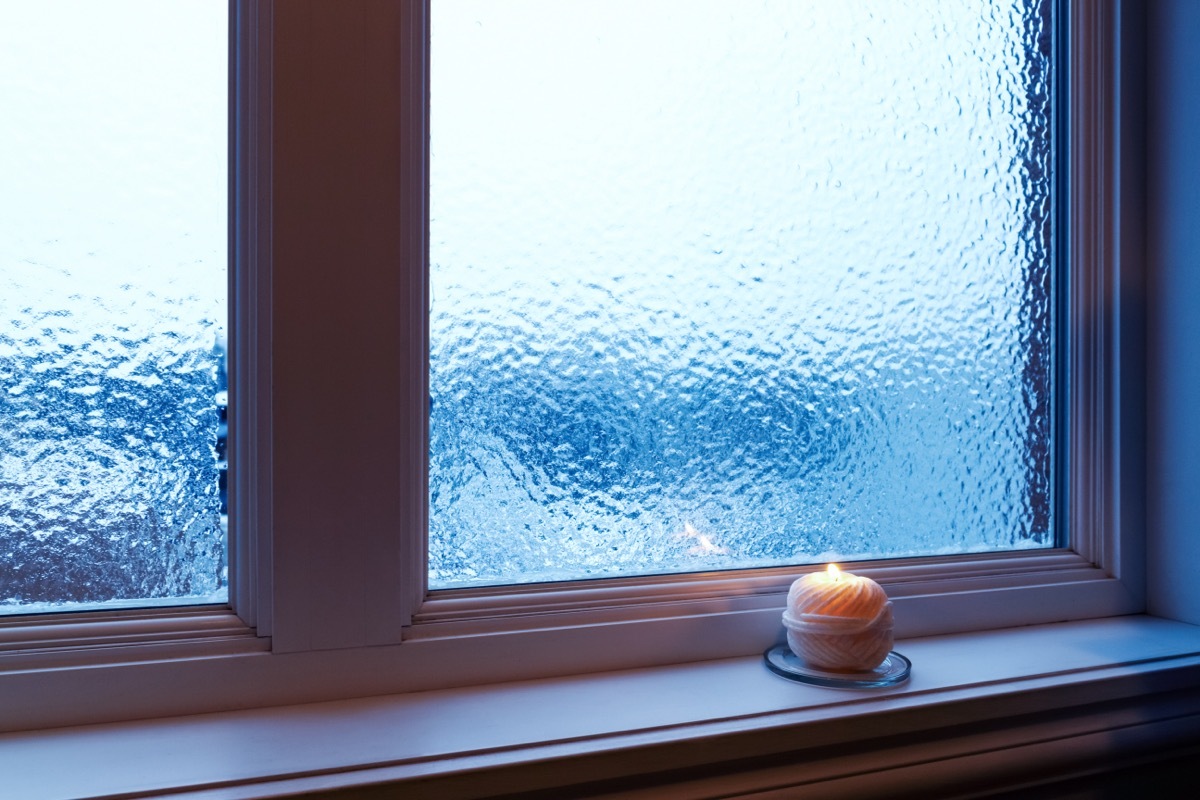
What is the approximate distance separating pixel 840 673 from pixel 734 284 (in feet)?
1.32

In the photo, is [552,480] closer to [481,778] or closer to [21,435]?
[481,778]

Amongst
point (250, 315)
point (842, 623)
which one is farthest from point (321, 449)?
point (842, 623)

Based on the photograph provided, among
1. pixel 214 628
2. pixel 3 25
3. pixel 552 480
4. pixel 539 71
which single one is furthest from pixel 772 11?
pixel 214 628

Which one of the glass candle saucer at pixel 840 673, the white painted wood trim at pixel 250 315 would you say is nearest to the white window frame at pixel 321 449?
the white painted wood trim at pixel 250 315

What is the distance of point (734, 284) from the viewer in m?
0.93

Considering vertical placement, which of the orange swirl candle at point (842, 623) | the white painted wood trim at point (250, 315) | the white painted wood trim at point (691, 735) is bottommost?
A: the white painted wood trim at point (691, 735)

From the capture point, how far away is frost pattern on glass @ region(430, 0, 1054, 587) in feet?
2.71

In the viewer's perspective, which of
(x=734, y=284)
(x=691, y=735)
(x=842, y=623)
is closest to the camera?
(x=691, y=735)

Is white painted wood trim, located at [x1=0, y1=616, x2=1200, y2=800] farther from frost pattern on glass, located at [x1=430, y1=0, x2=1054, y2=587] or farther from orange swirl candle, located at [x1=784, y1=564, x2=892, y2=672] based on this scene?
frost pattern on glass, located at [x1=430, y1=0, x2=1054, y2=587]

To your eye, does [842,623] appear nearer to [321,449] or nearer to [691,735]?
[691,735]

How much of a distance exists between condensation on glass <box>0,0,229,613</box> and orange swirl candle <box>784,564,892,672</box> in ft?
1.71

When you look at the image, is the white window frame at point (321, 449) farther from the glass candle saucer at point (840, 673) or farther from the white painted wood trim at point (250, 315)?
the glass candle saucer at point (840, 673)

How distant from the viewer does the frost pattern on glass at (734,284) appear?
0.83m

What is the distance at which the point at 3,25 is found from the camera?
68 cm
